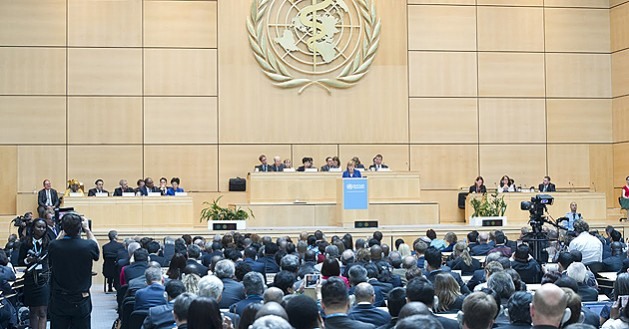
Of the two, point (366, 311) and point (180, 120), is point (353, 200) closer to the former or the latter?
point (180, 120)

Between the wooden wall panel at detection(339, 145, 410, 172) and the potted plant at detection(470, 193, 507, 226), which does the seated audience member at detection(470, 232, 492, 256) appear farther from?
the wooden wall panel at detection(339, 145, 410, 172)

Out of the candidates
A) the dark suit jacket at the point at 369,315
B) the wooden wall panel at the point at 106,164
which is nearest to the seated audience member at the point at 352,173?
the wooden wall panel at the point at 106,164

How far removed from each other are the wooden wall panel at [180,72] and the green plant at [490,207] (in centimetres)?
650

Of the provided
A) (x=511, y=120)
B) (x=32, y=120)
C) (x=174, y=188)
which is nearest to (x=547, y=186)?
(x=511, y=120)

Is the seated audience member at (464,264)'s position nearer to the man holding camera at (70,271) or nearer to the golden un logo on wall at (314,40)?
the man holding camera at (70,271)

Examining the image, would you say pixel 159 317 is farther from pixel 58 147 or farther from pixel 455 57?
pixel 455 57

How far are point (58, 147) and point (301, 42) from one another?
591 centimetres

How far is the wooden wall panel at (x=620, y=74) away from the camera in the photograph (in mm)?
21270

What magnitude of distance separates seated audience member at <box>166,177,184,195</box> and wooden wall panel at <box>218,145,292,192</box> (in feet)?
5.52

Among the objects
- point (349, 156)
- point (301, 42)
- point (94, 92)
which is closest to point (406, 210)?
point (349, 156)

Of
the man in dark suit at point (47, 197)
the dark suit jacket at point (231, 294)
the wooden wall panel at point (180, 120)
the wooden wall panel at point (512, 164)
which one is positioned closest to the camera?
the dark suit jacket at point (231, 294)

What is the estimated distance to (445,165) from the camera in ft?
68.8

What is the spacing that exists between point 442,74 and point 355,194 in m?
5.22

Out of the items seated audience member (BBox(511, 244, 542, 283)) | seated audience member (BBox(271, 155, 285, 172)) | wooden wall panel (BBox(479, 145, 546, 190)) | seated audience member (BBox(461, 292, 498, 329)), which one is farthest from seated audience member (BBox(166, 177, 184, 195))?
seated audience member (BBox(461, 292, 498, 329))
